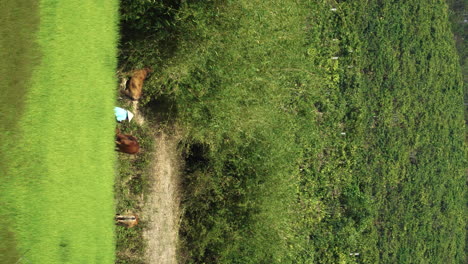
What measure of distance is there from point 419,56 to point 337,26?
3281mm

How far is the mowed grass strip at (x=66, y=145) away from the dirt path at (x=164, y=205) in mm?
1551

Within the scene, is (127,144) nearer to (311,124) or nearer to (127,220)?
(127,220)

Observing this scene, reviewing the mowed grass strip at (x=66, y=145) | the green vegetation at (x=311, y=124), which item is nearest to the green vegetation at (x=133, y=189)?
the green vegetation at (x=311, y=124)

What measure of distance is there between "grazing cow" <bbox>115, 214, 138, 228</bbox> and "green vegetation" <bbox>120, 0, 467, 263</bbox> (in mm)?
1023

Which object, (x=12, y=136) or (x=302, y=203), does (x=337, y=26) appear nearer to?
(x=302, y=203)

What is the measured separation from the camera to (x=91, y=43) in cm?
519

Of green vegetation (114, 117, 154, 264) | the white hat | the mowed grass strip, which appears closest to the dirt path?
green vegetation (114, 117, 154, 264)

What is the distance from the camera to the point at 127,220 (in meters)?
6.60

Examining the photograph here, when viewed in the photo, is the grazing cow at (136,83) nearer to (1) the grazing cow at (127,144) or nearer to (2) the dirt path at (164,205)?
(1) the grazing cow at (127,144)

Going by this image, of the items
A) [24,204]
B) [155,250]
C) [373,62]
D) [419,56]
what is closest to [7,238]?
[24,204]

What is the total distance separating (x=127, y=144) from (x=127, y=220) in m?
1.10

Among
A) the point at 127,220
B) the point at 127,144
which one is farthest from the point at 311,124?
the point at 127,220

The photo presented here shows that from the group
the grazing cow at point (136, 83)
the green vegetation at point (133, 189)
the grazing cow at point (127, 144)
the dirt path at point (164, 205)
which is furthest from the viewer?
the dirt path at point (164, 205)

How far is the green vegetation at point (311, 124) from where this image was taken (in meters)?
6.48
